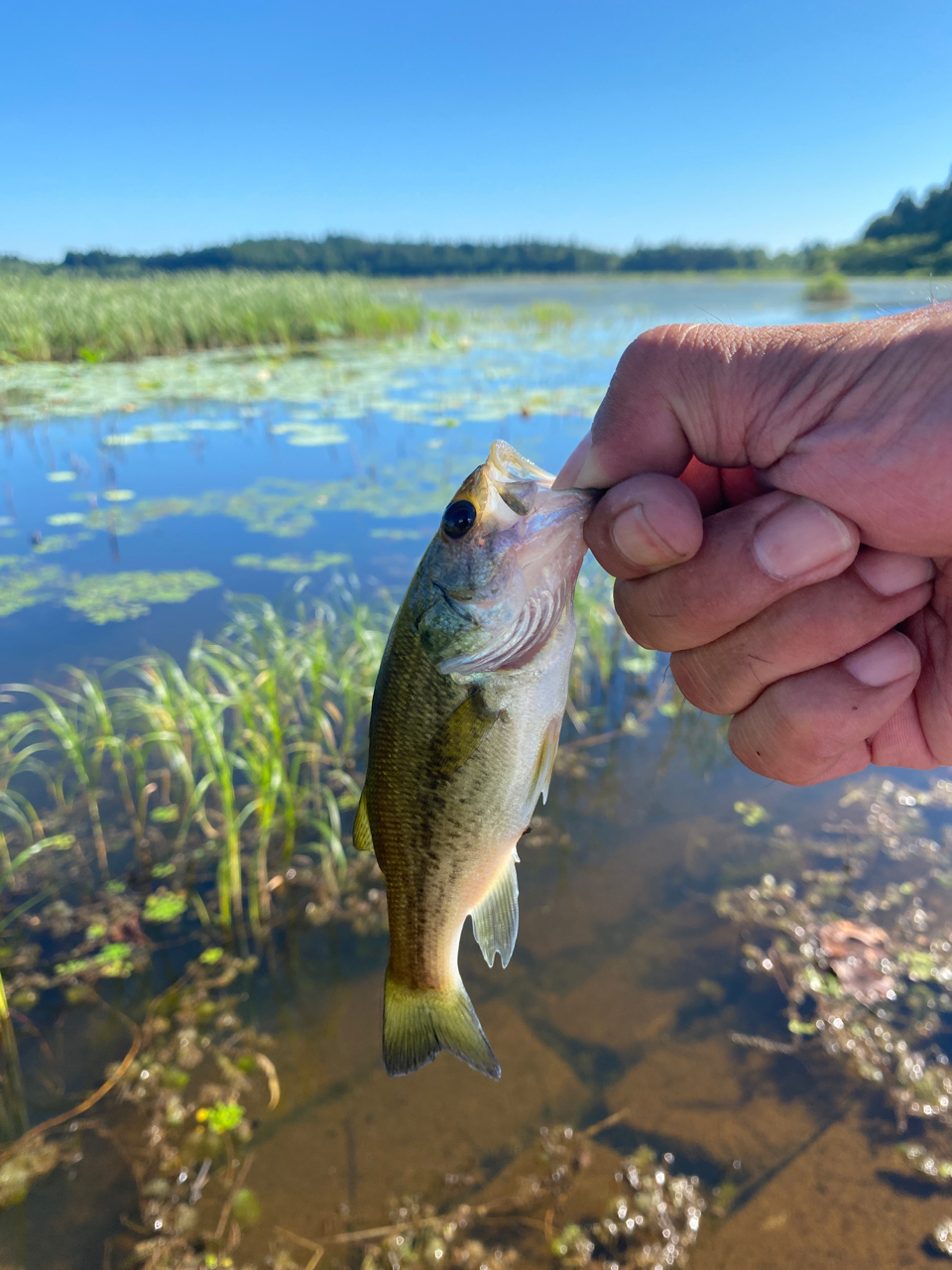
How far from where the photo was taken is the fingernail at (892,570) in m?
1.53

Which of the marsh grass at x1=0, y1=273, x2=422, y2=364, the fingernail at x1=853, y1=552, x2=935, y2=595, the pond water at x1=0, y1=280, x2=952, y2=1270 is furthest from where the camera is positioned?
the marsh grass at x1=0, y1=273, x2=422, y2=364

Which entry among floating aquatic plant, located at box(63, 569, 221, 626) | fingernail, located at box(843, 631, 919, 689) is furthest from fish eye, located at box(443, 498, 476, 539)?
floating aquatic plant, located at box(63, 569, 221, 626)

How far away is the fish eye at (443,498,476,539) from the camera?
1.55m

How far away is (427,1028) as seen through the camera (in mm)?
1701

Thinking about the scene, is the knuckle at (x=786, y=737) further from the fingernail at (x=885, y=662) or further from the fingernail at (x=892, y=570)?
the fingernail at (x=892, y=570)

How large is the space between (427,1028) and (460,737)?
763 millimetres

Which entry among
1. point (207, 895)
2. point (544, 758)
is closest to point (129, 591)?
point (207, 895)

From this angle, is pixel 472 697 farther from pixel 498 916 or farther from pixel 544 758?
pixel 498 916

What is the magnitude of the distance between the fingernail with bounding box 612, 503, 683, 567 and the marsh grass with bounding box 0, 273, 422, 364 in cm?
1728

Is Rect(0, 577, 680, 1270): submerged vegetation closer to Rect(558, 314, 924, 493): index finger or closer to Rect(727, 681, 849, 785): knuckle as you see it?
Rect(727, 681, 849, 785): knuckle

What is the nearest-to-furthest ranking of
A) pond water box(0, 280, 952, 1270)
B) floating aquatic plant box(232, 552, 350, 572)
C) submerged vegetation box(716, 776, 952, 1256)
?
pond water box(0, 280, 952, 1270), submerged vegetation box(716, 776, 952, 1256), floating aquatic plant box(232, 552, 350, 572)

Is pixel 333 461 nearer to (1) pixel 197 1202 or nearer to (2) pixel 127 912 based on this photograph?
(2) pixel 127 912

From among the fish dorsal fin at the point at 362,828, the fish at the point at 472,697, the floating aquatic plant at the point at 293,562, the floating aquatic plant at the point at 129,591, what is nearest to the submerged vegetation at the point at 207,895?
the floating aquatic plant at the point at 129,591

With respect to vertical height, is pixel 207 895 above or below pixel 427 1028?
below
